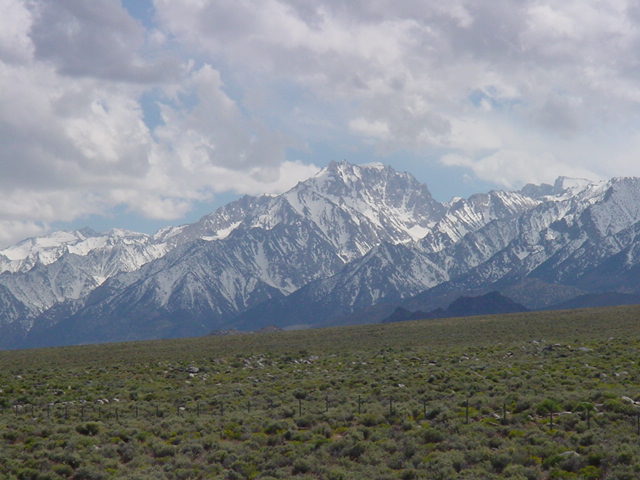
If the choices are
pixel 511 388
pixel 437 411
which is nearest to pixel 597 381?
pixel 511 388

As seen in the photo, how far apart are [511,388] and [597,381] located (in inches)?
190

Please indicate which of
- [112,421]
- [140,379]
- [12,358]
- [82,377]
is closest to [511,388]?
[112,421]

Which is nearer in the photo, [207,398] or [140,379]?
[207,398]

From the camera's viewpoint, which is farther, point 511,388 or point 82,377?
point 82,377

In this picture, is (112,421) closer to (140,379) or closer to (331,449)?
(331,449)

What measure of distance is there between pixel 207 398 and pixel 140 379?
13.1 metres

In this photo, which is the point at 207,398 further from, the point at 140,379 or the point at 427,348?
the point at 427,348

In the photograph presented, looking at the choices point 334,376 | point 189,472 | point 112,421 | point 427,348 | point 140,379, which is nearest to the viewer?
point 189,472

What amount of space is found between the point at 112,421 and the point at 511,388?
66.3 ft

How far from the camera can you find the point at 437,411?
33.6 meters

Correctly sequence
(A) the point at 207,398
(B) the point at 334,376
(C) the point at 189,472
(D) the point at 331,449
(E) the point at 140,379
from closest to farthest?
(C) the point at 189,472 → (D) the point at 331,449 → (A) the point at 207,398 → (B) the point at 334,376 → (E) the point at 140,379

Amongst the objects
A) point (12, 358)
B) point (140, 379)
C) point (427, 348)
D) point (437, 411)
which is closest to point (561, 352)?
point (427, 348)

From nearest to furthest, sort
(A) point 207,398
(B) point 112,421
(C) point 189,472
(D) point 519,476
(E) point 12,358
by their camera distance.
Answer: (D) point 519,476 < (C) point 189,472 < (B) point 112,421 < (A) point 207,398 < (E) point 12,358

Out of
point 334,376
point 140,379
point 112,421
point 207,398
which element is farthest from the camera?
point 140,379
